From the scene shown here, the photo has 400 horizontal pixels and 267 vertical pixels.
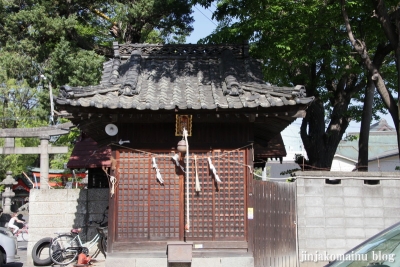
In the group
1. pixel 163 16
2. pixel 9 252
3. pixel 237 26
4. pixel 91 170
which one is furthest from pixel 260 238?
pixel 163 16

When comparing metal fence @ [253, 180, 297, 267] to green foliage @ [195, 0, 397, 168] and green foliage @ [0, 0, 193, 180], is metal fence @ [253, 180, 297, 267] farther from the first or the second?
green foliage @ [0, 0, 193, 180]

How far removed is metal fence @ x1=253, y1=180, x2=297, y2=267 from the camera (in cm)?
1293

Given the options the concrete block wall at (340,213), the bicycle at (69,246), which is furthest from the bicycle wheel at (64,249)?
the concrete block wall at (340,213)

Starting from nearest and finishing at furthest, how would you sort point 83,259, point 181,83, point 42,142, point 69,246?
point 181,83, point 83,259, point 69,246, point 42,142

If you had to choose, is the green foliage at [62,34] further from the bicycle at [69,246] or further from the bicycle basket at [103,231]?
the bicycle basket at [103,231]

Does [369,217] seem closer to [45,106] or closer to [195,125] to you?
[195,125]

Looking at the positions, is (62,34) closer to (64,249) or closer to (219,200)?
(64,249)

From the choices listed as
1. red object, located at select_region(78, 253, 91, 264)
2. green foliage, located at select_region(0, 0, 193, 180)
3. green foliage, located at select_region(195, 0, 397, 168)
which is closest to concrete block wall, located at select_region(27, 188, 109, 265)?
red object, located at select_region(78, 253, 91, 264)

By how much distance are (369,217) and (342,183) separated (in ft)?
3.82

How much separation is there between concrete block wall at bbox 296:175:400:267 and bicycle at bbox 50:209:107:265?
5782mm

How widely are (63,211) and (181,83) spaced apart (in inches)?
228

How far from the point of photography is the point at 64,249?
14977 millimetres

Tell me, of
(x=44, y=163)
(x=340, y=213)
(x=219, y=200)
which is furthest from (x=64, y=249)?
(x=340, y=213)

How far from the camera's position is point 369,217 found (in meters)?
13.9
